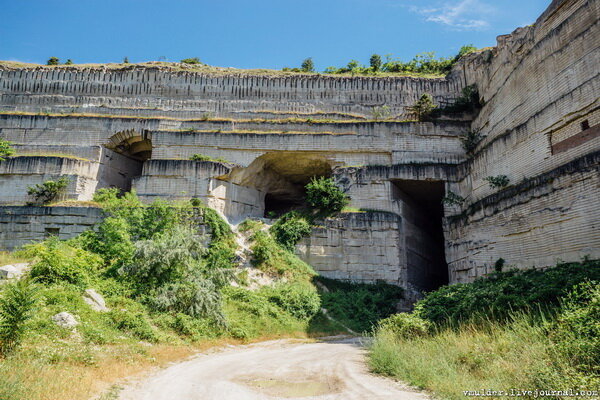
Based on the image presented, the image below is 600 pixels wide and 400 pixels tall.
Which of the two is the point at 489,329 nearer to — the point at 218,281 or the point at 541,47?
the point at 218,281

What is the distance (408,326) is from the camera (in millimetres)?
10883

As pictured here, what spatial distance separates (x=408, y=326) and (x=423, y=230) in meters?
14.2

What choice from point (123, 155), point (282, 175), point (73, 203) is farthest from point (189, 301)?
point (123, 155)

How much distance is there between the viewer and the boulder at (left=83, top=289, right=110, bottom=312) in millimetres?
11828

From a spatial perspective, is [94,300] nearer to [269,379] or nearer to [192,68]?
[269,379]

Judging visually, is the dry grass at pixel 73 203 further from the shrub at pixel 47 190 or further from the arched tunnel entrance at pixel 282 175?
the arched tunnel entrance at pixel 282 175

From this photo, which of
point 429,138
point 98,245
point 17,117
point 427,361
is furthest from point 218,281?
point 17,117

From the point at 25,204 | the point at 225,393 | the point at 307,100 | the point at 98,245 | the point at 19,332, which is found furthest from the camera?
the point at 307,100

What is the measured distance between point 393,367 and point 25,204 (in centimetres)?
1953

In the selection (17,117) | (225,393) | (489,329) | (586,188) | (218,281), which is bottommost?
(225,393)

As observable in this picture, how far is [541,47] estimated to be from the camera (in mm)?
17500

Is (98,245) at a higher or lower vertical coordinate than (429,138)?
lower

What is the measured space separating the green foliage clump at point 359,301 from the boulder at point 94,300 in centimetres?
871

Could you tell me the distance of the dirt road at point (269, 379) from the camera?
275 inches
